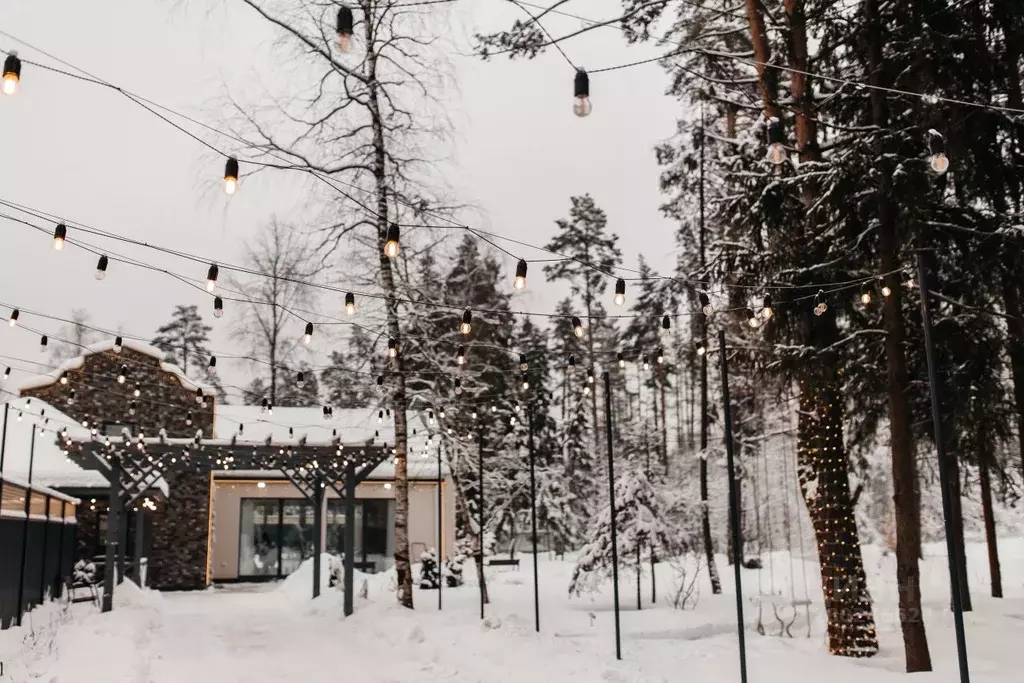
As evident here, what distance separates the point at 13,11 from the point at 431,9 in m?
7.18

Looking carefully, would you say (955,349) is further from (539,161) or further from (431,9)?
(539,161)

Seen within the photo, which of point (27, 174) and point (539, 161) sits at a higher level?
point (539, 161)

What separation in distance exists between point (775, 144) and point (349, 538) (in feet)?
43.3

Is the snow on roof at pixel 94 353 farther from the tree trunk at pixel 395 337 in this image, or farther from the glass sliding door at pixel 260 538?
the tree trunk at pixel 395 337

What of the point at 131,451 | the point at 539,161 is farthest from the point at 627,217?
the point at 131,451

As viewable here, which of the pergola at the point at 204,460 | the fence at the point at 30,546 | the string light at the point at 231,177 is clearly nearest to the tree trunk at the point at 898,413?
the string light at the point at 231,177

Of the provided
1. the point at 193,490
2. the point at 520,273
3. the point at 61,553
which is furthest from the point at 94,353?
the point at 520,273

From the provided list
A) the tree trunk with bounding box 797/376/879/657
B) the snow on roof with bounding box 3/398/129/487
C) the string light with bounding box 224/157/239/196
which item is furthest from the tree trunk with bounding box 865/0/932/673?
the snow on roof with bounding box 3/398/129/487

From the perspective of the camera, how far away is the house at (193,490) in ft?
75.0

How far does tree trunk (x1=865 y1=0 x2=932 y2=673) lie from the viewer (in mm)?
9508

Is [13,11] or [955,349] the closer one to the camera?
[13,11]

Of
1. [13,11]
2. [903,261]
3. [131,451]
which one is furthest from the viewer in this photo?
[131,451]

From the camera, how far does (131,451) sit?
56.2ft

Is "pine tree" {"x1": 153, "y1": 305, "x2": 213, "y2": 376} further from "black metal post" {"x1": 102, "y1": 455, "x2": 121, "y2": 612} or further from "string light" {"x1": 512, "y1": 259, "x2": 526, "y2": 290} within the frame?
"string light" {"x1": 512, "y1": 259, "x2": 526, "y2": 290}
